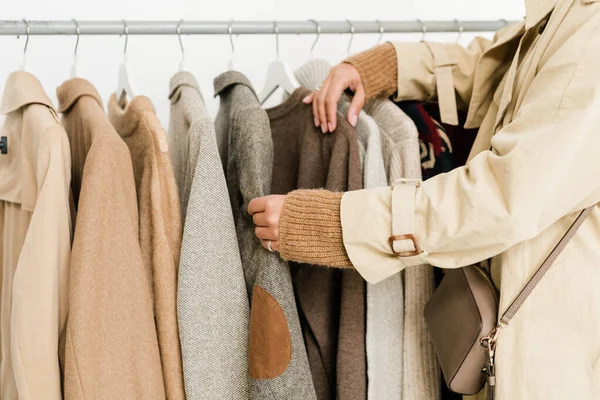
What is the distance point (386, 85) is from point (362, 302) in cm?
41

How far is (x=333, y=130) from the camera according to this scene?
1.04m

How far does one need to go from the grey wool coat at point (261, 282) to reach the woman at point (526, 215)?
50 mm

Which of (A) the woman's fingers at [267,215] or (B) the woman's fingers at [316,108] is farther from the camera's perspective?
(B) the woman's fingers at [316,108]

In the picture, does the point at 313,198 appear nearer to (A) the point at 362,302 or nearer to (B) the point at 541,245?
(A) the point at 362,302

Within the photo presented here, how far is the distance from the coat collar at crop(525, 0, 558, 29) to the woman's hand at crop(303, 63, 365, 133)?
1.00ft

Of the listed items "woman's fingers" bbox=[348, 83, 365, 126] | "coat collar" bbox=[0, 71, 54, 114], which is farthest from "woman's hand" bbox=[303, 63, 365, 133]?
"coat collar" bbox=[0, 71, 54, 114]

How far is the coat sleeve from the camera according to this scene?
751 millimetres

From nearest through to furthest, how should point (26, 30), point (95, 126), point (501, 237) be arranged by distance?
point (501, 237), point (95, 126), point (26, 30)

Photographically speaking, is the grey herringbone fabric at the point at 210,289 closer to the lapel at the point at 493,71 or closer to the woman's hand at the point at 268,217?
the woman's hand at the point at 268,217

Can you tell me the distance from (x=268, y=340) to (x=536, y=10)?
62 cm

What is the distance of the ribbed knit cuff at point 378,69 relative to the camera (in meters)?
1.12

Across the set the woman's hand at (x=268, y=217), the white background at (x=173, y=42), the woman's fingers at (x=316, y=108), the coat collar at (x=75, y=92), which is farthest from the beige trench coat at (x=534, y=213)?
the white background at (x=173, y=42)

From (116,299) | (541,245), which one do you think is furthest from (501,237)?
(116,299)

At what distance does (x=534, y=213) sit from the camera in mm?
770
